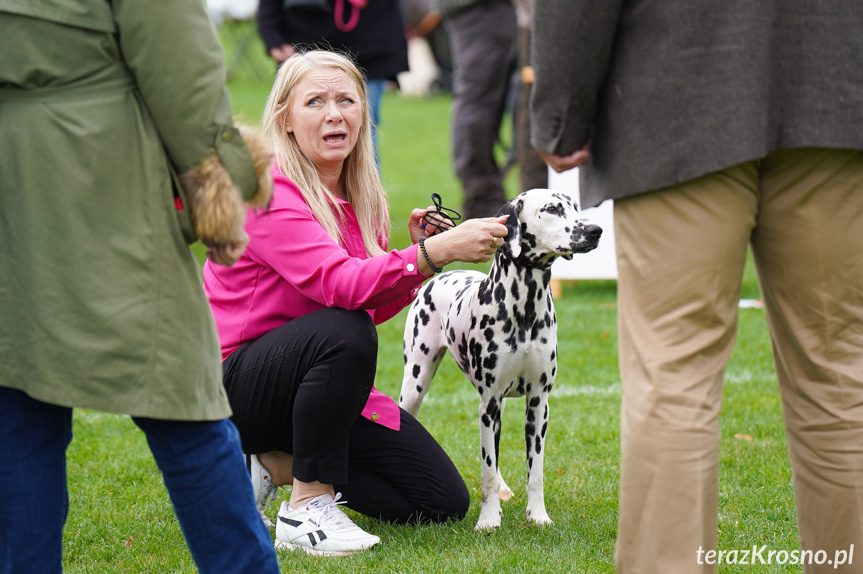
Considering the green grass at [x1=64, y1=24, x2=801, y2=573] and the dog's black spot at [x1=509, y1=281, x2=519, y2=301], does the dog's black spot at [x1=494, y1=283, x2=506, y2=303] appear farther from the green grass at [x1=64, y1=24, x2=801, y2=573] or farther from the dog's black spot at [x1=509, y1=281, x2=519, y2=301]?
the green grass at [x1=64, y1=24, x2=801, y2=573]

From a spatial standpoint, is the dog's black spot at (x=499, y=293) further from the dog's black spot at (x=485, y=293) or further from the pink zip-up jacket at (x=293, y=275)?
the pink zip-up jacket at (x=293, y=275)

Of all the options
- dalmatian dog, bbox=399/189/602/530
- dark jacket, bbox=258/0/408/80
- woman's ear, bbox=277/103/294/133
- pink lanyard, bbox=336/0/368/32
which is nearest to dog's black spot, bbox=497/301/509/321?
dalmatian dog, bbox=399/189/602/530

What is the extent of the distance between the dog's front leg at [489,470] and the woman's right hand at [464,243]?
0.66 metres

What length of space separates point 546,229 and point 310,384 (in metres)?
0.92

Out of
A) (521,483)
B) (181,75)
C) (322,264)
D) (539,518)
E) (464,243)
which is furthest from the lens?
(521,483)

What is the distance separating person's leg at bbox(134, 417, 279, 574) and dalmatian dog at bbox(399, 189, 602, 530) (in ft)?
4.23

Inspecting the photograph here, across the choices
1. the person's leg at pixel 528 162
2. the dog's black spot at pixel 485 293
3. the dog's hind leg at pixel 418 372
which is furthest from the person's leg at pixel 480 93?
the dog's black spot at pixel 485 293

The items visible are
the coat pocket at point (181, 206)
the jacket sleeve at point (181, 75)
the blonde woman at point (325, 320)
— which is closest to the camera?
the jacket sleeve at point (181, 75)

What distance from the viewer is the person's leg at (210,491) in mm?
2180

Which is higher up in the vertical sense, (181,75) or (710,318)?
(181,75)

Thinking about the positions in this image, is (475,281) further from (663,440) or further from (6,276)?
(6,276)

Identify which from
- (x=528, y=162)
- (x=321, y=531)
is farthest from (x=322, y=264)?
(x=528, y=162)

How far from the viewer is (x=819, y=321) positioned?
2285 millimetres

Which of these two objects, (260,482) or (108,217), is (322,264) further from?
(108,217)
